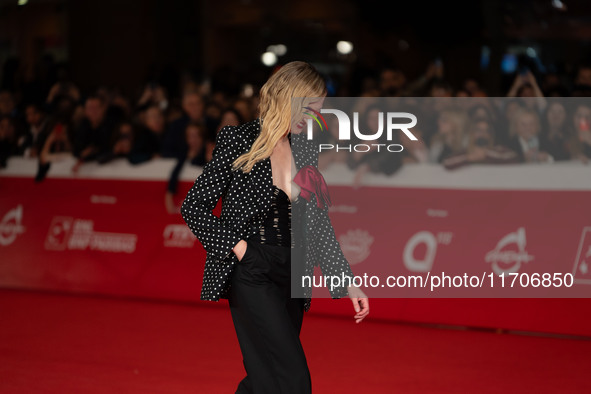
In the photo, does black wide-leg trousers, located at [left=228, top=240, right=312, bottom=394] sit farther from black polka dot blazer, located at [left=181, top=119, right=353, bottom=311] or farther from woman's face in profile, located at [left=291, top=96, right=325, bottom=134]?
woman's face in profile, located at [left=291, top=96, right=325, bottom=134]

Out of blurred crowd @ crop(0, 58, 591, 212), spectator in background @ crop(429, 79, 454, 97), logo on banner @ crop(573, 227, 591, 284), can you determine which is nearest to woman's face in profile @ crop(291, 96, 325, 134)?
blurred crowd @ crop(0, 58, 591, 212)

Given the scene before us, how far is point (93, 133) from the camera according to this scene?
31.6 feet

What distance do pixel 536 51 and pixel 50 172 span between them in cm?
1408

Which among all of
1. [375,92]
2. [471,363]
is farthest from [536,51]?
[471,363]

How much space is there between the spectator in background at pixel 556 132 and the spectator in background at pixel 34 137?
5.22 m

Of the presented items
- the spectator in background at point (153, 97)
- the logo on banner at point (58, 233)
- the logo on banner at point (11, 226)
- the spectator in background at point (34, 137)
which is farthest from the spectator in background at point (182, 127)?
the spectator in background at point (153, 97)

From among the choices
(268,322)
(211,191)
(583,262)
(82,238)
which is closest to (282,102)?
(211,191)

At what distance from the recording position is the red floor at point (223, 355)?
5.61 metres

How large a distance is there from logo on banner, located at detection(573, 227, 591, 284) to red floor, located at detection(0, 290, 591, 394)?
1.64ft

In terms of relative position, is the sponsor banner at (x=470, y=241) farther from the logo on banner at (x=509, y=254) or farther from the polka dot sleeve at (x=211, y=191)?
the polka dot sleeve at (x=211, y=191)

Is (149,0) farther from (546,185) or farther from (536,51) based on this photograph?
(546,185)

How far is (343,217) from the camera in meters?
7.58

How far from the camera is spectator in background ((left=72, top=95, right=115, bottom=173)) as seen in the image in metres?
9.01

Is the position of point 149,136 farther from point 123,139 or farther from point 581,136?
point 581,136
